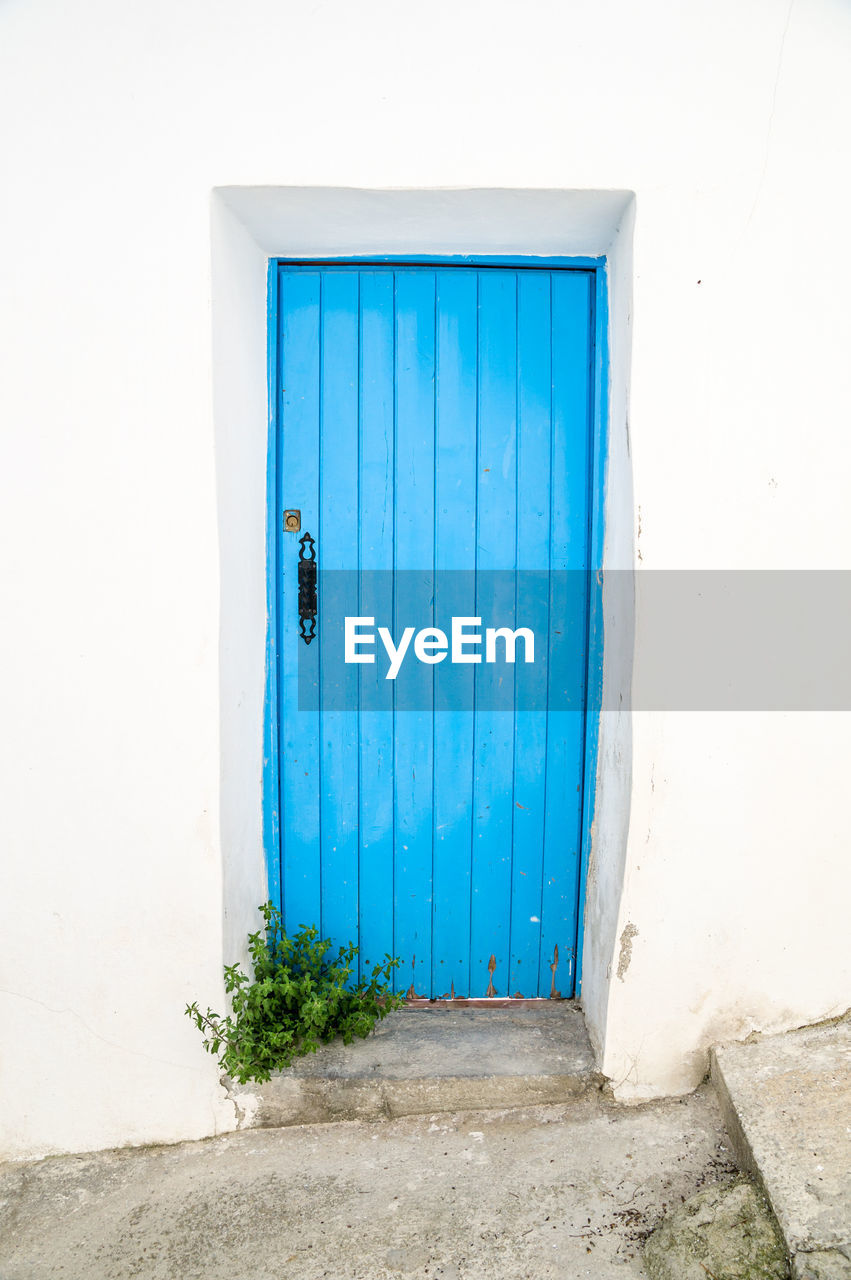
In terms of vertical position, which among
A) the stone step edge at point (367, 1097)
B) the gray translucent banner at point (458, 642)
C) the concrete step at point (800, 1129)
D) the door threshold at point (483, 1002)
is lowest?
the stone step edge at point (367, 1097)

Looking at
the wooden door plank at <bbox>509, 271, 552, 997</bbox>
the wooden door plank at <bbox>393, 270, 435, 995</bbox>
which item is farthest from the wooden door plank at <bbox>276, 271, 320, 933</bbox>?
the wooden door plank at <bbox>509, 271, 552, 997</bbox>

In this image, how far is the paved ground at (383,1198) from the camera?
1823mm

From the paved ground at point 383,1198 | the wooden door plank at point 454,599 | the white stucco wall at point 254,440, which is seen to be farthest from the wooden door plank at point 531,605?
the paved ground at point 383,1198

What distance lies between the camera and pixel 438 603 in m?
2.43

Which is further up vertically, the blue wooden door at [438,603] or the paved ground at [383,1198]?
the blue wooden door at [438,603]

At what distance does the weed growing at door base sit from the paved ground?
245mm

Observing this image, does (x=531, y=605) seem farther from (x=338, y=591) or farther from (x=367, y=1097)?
(x=367, y=1097)

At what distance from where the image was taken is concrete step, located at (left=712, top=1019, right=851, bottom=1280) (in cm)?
164

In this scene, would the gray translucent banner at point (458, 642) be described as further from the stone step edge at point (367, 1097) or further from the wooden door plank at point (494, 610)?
the stone step edge at point (367, 1097)

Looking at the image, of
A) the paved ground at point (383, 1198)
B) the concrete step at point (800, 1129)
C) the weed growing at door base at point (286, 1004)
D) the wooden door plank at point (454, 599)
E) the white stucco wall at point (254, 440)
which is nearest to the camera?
the concrete step at point (800, 1129)

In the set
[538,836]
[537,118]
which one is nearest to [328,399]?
[537,118]

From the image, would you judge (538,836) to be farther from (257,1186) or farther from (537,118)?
(537,118)

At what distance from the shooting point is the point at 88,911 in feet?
7.10

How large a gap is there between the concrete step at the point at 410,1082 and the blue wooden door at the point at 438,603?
27 cm
